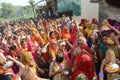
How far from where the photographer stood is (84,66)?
558 cm

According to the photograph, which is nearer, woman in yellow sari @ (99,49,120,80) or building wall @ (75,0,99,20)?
woman in yellow sari @ (99,49,120,80)

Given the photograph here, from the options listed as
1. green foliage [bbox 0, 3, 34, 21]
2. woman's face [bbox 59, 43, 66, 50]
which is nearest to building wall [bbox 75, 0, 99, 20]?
woman's face [bbox 59, 43, 66, 50]

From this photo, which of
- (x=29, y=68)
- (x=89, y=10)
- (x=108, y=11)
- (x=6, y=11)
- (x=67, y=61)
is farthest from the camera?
(x=6, y=11)

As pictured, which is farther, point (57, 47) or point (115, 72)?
point (57, 47)

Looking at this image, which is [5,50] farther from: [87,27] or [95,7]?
[95,7]

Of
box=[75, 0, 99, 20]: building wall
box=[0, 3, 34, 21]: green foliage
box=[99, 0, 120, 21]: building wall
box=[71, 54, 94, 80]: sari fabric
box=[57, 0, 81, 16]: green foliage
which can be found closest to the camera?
box=[71, 54, 94, 80]: sari fabric

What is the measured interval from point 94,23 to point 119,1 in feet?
12.2

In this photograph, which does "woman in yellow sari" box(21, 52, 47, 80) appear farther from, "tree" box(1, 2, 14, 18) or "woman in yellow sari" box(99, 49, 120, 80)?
"tree" box(1, 2, 14, 18)

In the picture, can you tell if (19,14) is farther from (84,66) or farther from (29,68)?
(84,66)

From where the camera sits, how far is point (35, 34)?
30.9 ft


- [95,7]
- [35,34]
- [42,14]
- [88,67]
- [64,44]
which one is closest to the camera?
[88,67]

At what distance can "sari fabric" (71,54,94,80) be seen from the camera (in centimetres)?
558

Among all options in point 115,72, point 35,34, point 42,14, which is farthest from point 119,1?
point 42,14

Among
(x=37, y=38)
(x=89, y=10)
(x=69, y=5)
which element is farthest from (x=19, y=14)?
(x=37, y=38)
